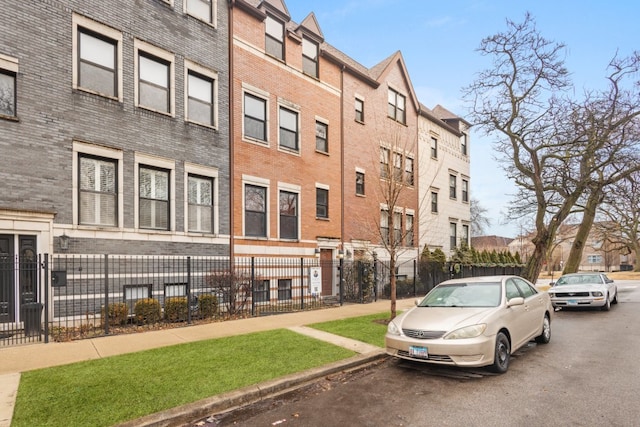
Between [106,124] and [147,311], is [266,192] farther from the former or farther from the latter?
[147,311]

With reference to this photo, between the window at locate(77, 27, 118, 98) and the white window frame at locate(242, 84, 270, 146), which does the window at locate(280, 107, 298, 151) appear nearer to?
the white window frame at locate(242, 84, 270, 146)

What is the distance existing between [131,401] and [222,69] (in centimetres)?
1201

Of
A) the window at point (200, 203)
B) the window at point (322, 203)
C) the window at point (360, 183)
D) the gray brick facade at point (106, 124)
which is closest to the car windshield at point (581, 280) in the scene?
the window at point (360, 183)

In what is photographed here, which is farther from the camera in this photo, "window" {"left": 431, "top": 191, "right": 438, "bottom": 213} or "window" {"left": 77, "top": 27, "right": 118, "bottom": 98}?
"window" {"left": 431, "top": 191, "right": 438, "bottom": 213}

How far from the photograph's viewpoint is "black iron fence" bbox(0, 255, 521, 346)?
30.2 ft

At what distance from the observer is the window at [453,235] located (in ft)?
88.7

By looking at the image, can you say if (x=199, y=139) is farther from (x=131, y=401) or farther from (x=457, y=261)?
(x=457, y=261)

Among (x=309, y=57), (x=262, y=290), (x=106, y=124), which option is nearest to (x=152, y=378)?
(x=106, y=124)

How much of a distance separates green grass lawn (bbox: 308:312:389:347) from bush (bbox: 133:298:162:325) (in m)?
4.22

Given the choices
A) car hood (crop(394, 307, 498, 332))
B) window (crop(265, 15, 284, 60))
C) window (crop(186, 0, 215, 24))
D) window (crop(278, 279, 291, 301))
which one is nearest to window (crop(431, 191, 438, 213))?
window (crop(278, 279, 291, 301))

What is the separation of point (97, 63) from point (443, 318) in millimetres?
Answer: 11461

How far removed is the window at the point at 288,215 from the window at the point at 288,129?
2064 millimetres

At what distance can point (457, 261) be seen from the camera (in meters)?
24.0

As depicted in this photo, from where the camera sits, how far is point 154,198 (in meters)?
12.4
